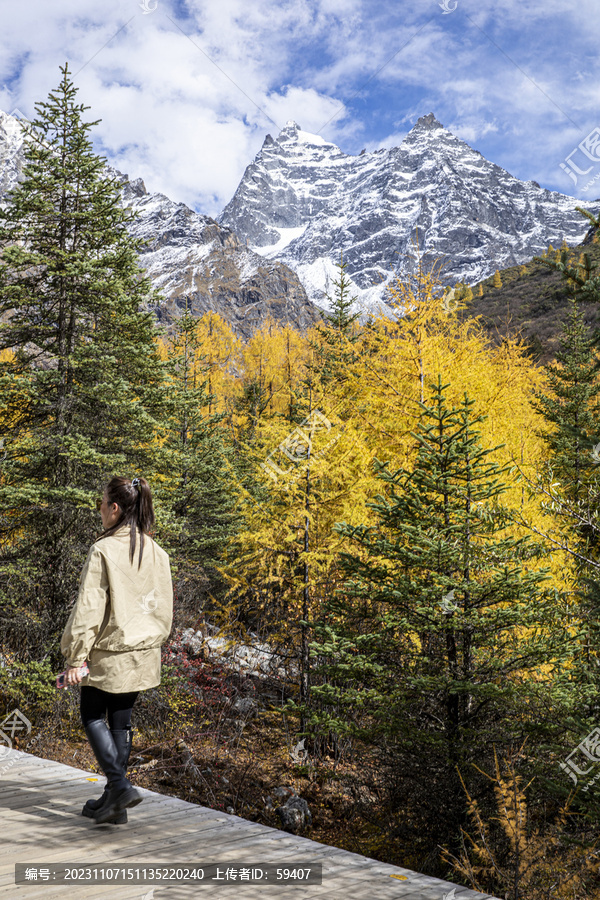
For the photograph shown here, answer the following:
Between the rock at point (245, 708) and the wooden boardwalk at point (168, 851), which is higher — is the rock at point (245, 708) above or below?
below

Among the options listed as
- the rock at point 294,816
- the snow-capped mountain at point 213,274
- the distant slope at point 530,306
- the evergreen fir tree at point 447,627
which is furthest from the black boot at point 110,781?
the snow-capped mountain at point 213,274

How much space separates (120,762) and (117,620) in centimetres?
82

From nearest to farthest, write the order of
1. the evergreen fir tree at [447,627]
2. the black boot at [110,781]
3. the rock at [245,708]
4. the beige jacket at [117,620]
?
the beige jacket at [117,620], the black boot at [110,781], the evergreen fir tree at [447,627], the rock at [245,708]

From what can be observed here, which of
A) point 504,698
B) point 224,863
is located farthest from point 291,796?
point 224,863

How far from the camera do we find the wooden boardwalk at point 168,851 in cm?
258

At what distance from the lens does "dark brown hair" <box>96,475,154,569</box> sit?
331cm

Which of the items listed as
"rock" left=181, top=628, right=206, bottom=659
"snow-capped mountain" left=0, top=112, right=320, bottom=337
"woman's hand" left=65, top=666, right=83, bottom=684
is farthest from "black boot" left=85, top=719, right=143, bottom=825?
"snow-capped mountain" left=0, top=112, right=320, bottom=337

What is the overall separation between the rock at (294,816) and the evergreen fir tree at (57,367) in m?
4.49

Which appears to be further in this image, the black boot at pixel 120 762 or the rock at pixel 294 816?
the rock at pixel 294 816

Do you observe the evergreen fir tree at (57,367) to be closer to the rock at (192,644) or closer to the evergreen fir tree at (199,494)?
the rock at (192,644)

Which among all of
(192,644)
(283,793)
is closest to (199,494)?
(192,644)

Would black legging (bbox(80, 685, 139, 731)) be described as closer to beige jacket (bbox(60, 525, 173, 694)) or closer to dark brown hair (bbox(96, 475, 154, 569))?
beige jacket (bbox(60, 525, 173, 694))

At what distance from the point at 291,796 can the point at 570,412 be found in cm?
1244

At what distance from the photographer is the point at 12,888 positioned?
8.32 ft
